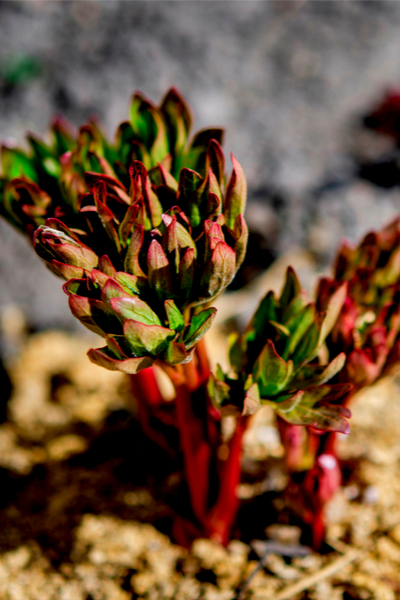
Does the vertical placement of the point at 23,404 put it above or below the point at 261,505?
above

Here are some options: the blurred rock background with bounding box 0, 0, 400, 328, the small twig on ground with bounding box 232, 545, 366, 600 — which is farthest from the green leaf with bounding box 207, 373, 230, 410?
the blurred rock background with bounding box 0, 0, 400, 328

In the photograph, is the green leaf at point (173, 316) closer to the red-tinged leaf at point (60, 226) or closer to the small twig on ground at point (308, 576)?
the red-tinged leaf at point (60, 226)

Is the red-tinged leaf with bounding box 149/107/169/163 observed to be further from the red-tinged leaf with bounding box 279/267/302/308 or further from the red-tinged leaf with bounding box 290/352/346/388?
the red-tinged leaf with bounding box 290/352/346/388

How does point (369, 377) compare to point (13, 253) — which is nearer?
point (369, 377)

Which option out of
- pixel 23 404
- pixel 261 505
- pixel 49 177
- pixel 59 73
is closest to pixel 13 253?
pixel 23 404

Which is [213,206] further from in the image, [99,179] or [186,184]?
[99,179]

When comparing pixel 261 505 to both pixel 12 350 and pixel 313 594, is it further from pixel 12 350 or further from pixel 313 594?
pixel 12 350

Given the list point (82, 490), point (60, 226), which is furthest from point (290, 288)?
point (82, 490)
